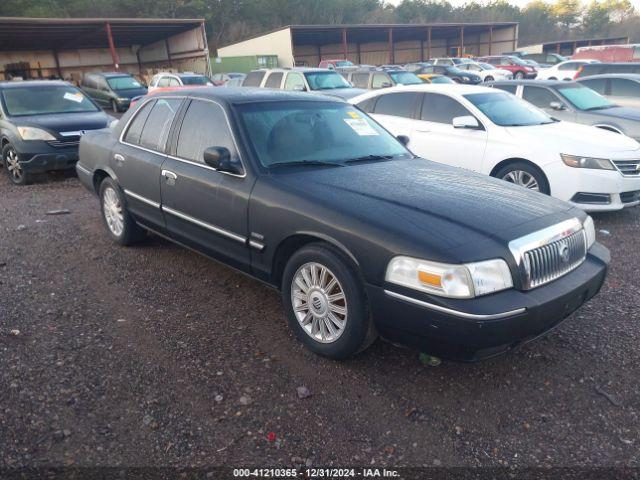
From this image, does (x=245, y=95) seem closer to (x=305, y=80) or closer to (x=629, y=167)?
(x=629, y=167)

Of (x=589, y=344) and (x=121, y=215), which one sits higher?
(x=121, y=215)

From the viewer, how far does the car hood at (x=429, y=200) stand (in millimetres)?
2908

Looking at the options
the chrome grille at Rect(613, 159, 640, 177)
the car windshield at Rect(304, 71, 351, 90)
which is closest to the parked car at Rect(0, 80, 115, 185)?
the car windshield at Rect(304, 71, 351, 90)

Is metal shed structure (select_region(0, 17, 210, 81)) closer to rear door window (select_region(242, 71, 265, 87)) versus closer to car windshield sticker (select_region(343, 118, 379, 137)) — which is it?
rear door window (select_region(242, 71, 265, 87))

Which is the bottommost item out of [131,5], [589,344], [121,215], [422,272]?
[589,344]

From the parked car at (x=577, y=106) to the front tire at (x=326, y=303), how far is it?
7350 millimetres

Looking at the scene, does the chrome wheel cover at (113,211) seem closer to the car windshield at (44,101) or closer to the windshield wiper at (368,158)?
the windshield wiper at (368,158)

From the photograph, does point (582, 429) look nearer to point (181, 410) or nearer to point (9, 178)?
point (181, 410)

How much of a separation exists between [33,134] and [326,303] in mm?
7169

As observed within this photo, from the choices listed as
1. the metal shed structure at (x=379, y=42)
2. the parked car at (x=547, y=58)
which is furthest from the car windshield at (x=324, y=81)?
the parked car at (x=547, y=58)

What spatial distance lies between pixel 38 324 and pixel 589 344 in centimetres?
394

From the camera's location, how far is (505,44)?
4888cm

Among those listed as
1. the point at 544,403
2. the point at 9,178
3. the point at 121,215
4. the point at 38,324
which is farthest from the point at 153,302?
the point at 9,178

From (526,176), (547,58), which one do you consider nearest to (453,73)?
(547,58)
